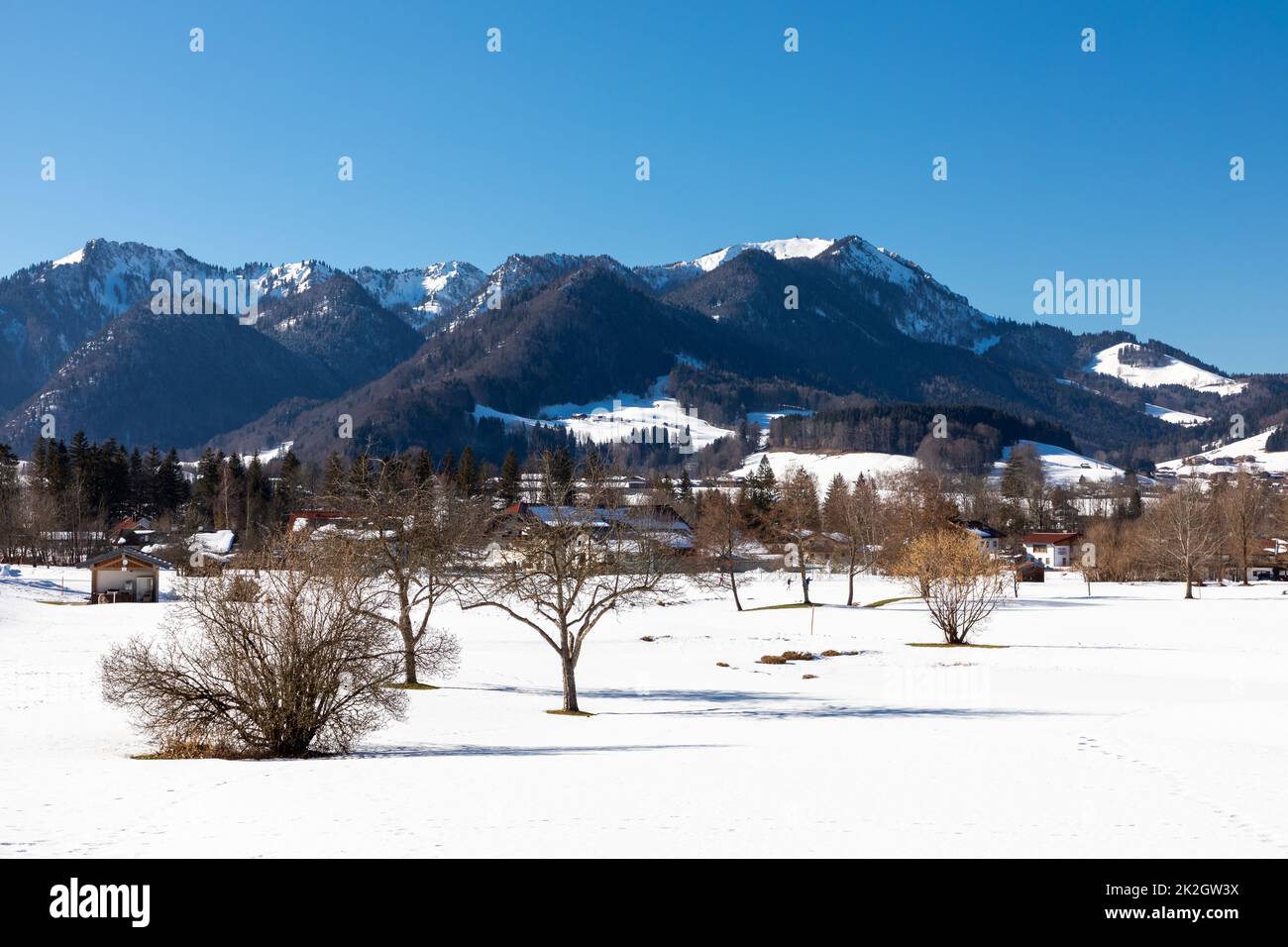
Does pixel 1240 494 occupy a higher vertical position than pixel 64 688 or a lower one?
higher

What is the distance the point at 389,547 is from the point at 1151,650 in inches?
1511

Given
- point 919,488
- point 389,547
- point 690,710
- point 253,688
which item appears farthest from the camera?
point 919,488

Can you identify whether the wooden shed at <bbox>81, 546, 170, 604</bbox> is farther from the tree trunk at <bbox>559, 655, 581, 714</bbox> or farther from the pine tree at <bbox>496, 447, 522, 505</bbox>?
the pine tree at <bbox>496, 447, 522, 505</bbox>

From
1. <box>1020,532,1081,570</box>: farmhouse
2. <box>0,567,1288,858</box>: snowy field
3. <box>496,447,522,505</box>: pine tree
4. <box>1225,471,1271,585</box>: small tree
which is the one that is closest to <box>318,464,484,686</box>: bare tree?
<box>0,567,1288,858</box>: snowy field

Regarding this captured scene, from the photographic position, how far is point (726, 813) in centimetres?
1353

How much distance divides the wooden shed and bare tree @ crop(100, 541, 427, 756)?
55.2 meters

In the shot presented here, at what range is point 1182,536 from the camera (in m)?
85.2

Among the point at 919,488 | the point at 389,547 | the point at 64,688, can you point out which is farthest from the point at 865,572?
the point at 64,688

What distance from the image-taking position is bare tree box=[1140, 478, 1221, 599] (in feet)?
278

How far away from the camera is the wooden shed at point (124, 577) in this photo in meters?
69.2

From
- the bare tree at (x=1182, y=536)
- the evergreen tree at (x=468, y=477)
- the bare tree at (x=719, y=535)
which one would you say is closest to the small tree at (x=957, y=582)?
the bare tree at (x=719, y=535)

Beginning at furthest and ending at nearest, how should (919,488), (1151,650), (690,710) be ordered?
(919,488)
(1151,650)
(690,710)
